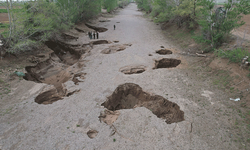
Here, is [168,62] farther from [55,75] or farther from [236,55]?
[55,75]

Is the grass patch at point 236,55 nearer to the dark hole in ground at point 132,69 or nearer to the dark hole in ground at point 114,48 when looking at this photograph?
the dark hole in ground at point 132,69

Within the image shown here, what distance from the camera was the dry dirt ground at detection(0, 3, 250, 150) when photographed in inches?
203

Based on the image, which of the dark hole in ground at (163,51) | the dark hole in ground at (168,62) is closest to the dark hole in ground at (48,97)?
the dark hole in ground at (168,62)

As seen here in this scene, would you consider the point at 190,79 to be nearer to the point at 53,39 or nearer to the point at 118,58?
the point at 118,58

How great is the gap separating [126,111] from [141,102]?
63.2 inches

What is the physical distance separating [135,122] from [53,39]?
14170 millimetres

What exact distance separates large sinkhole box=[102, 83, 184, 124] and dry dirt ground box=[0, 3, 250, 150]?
0.15ft

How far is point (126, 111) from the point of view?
21.2 ft

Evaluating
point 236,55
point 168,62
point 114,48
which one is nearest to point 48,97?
point 114,48

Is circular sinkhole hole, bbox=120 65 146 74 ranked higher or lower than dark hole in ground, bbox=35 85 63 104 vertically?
higher

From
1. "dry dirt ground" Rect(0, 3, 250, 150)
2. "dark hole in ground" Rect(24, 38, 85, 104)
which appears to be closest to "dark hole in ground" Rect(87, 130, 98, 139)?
"dry dirt ground" Rect(0, 3, 250, 150)

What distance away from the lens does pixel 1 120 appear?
6012 millimetres

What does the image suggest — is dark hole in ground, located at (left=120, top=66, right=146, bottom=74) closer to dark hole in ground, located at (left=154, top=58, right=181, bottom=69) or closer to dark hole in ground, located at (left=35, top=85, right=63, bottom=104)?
dark hole in ground, located at (left=154, top=58, right=181, bottom=69)

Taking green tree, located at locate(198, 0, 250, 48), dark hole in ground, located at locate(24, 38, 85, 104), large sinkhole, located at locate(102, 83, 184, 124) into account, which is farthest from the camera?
green tree, located at locate(198, 0, 250, 48)
